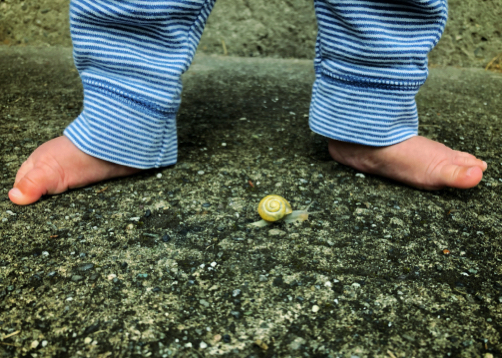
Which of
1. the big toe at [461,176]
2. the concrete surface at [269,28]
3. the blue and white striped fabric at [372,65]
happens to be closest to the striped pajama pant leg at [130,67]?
the blue and white striped fabric at [372,65]

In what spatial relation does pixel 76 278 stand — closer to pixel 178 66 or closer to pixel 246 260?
pixel 246 260

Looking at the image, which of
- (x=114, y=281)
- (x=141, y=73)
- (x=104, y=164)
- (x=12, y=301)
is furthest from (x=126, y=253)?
(x=141, y=73)

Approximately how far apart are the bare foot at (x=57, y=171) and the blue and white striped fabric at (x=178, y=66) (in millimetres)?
30

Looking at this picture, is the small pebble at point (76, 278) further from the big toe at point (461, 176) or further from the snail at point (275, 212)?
the big toe at point (461, 176)

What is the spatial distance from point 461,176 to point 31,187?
100cm

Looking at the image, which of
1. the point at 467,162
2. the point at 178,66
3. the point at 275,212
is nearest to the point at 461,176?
the point at 467,162

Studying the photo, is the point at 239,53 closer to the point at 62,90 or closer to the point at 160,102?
the point at 62,90

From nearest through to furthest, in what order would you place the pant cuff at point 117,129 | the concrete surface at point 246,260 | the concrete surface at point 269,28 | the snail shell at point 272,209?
the concrete surface at point 246,260 → the snail shell at point 272,209 → the pant cuff at point 117,129 → the concrete surface at point 269,28

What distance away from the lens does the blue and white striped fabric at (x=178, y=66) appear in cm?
93

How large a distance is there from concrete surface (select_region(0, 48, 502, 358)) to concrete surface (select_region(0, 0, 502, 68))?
1.21m

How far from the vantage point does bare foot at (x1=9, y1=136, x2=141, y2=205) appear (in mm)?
937

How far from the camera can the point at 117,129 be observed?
39.6 inches

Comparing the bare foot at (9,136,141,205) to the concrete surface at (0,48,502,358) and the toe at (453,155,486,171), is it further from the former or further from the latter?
the toe at (453,155,486,171)

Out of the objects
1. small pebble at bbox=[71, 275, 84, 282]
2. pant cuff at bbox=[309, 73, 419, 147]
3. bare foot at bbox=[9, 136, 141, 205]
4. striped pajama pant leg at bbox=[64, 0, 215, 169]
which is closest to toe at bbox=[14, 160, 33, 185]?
bare foot at bbox=[9, 136, 141, 205]
